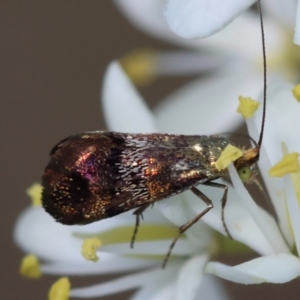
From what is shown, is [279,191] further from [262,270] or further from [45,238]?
[45,238]

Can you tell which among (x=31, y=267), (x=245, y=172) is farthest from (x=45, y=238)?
(x=245, y=172)

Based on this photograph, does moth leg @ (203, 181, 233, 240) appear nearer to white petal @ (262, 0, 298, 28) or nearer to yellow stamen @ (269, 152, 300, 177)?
yellow stamen @ (269, 152, 300, 177)

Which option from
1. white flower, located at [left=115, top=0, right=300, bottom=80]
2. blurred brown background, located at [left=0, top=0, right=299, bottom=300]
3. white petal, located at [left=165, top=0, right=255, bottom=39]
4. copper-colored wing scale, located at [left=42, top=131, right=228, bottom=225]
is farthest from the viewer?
blurred brown background, located at [left=0, top=0, right=299, bottom=300]

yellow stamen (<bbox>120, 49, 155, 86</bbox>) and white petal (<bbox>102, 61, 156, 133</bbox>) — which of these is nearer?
white petal (<bbox>102, 61, 156, 133</bbox>)

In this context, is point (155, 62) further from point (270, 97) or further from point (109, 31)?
point (109, 31)

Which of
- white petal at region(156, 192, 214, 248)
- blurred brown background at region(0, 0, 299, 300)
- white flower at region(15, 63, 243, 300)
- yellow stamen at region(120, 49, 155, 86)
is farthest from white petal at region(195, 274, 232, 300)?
blurred brown background at region(0, 0, 299, 300)

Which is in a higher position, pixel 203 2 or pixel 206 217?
pixel 203 2

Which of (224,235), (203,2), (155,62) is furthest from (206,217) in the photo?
(155,62)

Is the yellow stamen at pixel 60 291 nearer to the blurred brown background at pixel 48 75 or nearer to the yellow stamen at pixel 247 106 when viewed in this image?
the yellow stamen at pixel 247 106
